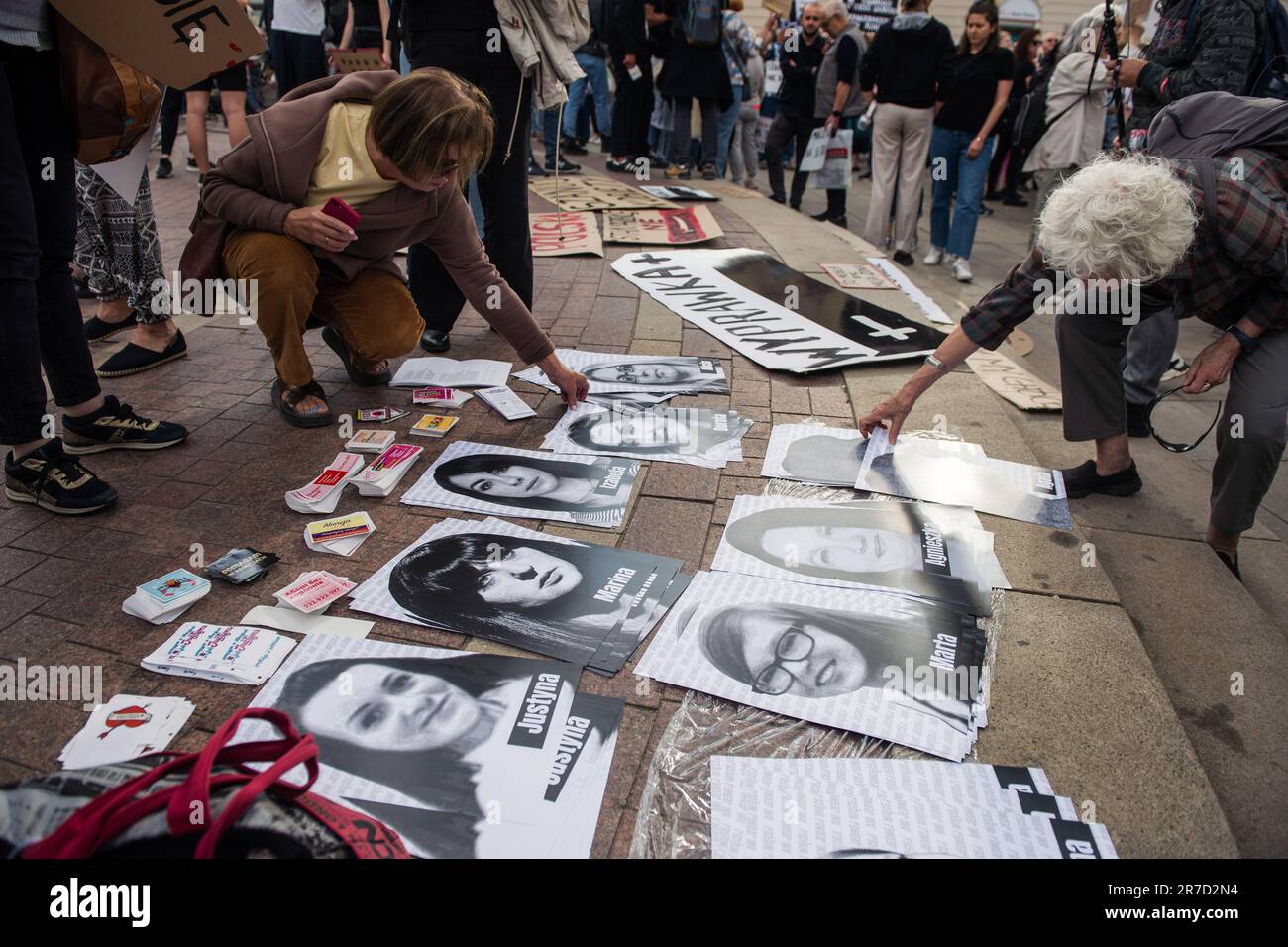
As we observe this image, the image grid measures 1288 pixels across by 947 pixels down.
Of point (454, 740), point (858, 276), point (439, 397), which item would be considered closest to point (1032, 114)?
point (858, 276)

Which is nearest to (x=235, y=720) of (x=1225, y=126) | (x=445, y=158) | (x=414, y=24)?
(x=445, y=158)

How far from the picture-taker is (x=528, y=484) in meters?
2.16

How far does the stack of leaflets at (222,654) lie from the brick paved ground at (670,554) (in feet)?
0.08

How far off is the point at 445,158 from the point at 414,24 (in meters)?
1.05

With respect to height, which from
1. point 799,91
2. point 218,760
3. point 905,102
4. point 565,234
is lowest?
point 218,760

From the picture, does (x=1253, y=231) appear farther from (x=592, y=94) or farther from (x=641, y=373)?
(x=592, y=94)

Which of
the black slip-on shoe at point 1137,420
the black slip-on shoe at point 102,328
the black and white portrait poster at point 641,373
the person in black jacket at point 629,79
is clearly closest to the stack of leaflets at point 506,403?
the black and white portrait poster at point 641,373

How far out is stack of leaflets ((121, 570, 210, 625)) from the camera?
63.2 inches

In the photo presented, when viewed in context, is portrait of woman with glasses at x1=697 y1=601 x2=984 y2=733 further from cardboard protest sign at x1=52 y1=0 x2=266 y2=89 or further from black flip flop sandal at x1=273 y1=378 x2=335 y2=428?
cardboard protest sign at x1=52 y1=0 x2=266 y2=89

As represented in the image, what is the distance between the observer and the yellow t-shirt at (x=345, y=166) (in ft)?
7.36

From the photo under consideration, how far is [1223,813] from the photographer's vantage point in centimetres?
130

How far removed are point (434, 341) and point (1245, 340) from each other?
253 cm

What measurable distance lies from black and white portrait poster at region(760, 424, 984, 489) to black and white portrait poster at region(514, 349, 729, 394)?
419 mm

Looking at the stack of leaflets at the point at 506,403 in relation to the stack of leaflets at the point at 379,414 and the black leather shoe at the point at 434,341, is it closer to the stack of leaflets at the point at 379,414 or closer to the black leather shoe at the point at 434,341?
the stack of leaflets at the point at 379,414
